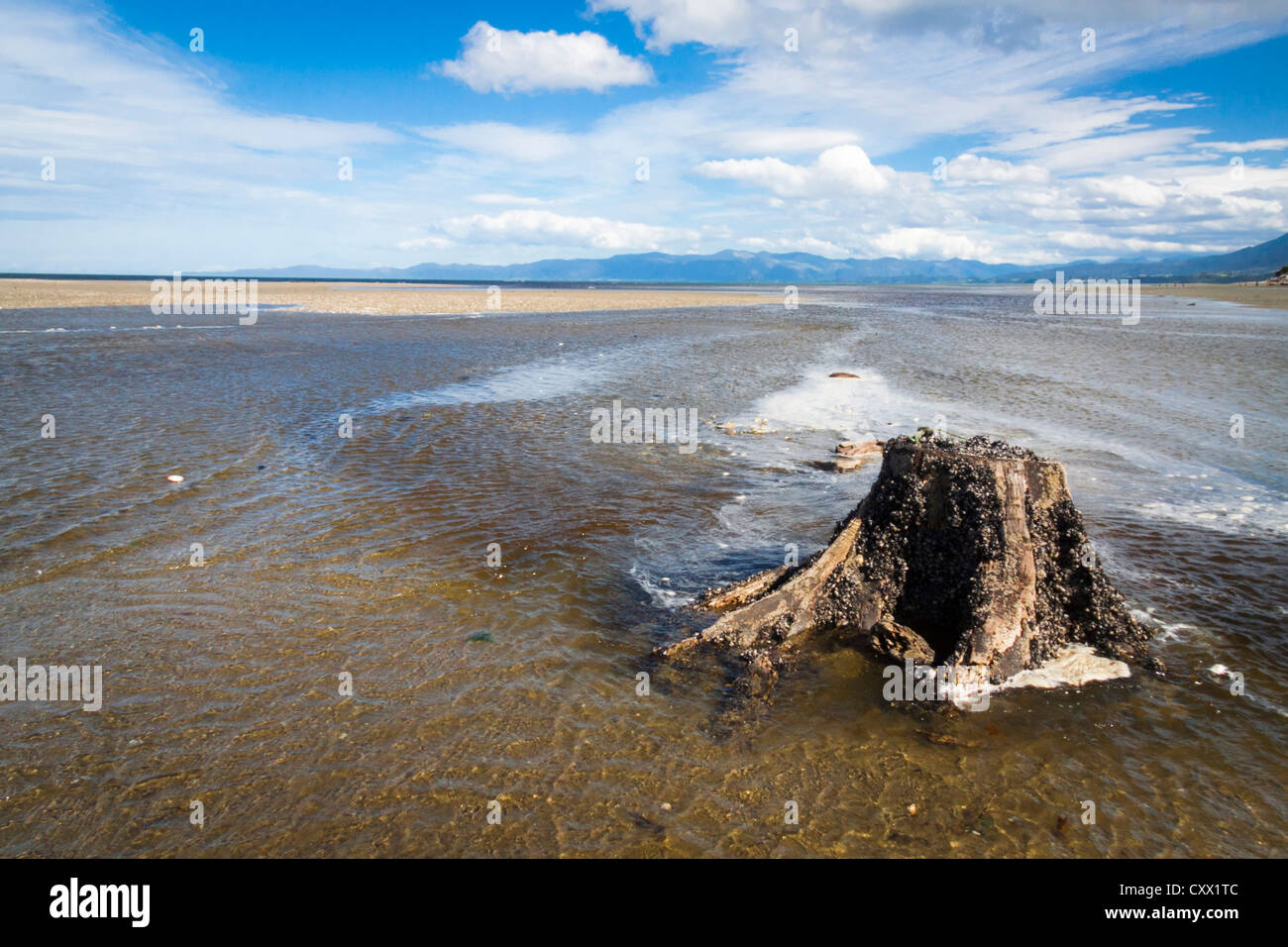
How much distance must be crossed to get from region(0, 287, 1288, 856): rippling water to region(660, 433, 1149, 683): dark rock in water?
21.6 inches

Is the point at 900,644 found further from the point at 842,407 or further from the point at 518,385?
the point at 518,385

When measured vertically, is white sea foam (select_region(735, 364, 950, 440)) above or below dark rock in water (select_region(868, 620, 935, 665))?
above

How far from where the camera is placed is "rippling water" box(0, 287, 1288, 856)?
5410 millimetres

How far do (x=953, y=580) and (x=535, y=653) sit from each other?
5058mm

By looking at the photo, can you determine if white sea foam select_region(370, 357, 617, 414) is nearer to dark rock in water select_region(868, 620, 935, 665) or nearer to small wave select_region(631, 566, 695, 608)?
small wave select_region(631, 566, 695, 608)

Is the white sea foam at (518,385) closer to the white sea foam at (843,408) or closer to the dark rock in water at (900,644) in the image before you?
the white sea foam at (843,408)

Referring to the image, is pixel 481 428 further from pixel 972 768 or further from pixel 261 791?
pixel 972 768

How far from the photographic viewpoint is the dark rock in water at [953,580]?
7.67m

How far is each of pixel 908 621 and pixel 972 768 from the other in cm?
261

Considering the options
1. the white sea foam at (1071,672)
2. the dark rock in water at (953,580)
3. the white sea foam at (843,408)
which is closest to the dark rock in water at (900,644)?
the dark rock in water at (953,580)

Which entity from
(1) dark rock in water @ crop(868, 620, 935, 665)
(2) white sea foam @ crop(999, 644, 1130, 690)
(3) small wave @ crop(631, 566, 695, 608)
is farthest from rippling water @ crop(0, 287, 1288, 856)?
(1) dark rock in water @ crop(868, 620, 935, 665)

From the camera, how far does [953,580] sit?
8203mm

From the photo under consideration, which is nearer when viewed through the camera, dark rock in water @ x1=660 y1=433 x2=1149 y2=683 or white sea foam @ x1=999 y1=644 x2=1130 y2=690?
white sea foam @ x1=999 y1=644 x2=1130 y2=690

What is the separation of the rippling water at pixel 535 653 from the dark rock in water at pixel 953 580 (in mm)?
548
